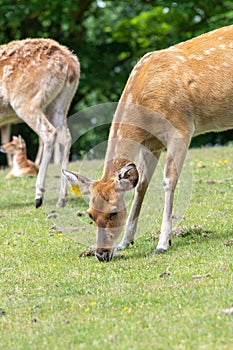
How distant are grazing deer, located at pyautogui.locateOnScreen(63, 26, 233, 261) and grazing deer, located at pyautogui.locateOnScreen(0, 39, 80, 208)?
9.08ft

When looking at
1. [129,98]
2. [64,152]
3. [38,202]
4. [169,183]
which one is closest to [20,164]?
[64,152]

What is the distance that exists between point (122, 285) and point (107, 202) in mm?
864

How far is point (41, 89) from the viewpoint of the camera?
954 cm

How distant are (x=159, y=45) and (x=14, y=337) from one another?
55.6 feet

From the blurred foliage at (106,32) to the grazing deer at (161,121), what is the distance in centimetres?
1147

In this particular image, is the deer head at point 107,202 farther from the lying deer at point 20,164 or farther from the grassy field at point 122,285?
the lying deer at point 20,164

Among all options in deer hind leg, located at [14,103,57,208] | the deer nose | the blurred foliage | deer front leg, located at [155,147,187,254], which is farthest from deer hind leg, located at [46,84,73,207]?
the blurred foliage

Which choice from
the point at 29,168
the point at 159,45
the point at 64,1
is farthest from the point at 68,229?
the point at 159,45

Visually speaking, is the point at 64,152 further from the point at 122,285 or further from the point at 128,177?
the point at 122,285

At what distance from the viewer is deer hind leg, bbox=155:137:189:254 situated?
6.52m

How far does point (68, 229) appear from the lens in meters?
8.01

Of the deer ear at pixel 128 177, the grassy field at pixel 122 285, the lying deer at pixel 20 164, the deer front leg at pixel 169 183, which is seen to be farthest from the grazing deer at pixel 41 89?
the deer ear at pixel 128 177

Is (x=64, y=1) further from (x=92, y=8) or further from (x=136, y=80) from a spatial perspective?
(x=136, y=80)

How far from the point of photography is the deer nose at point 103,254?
6188 millimetres
